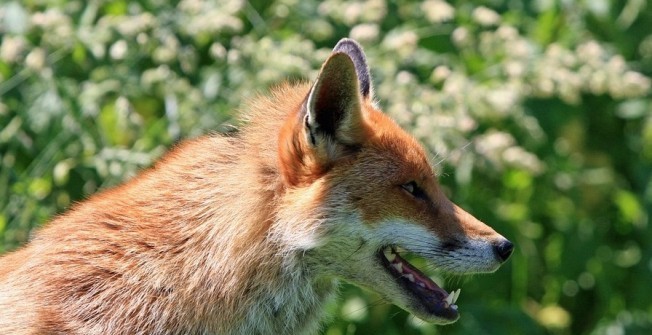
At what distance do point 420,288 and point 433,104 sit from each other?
7.35 feet

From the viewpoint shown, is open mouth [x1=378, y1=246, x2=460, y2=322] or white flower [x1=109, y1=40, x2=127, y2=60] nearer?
open mouth [x1=378, y1=246, x2=460, y2=322]

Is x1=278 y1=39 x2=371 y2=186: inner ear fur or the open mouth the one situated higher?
x1=278 y1=39 x2=371 y2=186: inner ear fur

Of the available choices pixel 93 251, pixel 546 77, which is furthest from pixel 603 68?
pixel 93 251

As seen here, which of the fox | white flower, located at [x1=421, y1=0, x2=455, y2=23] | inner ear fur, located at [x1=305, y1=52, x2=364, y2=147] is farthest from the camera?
white flower, located at [x1=421, y1=0, x2=455, y2=23]

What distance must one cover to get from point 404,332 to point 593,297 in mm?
2220

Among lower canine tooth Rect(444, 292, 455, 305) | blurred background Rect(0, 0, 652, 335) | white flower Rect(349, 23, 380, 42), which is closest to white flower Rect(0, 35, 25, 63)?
blurred background Rect(0, 0, 652, 335)

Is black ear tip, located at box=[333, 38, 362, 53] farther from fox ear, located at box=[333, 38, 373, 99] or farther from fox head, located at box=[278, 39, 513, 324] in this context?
fox head, located at box=[278, 39, 513, 324]

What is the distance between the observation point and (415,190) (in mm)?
5598

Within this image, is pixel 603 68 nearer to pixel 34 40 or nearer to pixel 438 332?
pixel 438 332

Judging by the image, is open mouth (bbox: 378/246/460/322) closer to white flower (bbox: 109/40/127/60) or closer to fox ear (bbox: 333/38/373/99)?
fox ear (bbox: 333/38/373/99)

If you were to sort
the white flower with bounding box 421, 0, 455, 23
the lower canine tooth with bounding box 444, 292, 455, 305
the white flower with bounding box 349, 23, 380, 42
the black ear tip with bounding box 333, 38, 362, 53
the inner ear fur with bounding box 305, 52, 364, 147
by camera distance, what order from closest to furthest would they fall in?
the inner ear fur with bounding box 305, 52, 364, 147, the lower canine tooth with bounding box 444, 292, 455, 305, the black ear tip with bounding box 333, 38, 362, 53, the white flower with bounding box 349, 23, 380, 42, the white flower with bounding box 421, 0, 455, 23

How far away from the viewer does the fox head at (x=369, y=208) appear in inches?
213

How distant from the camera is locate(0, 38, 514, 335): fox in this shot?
541cm

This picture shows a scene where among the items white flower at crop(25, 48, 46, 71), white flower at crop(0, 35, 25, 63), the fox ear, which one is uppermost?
white flower at crop(0, 35, 25, 63)
